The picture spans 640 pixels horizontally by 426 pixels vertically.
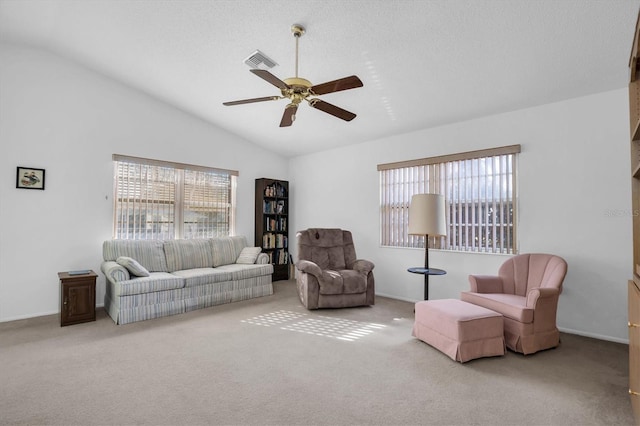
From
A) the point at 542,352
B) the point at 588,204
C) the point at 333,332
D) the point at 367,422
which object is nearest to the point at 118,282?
the point at 333,332

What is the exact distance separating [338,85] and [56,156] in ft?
12.6

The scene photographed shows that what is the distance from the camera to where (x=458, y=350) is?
2654 mm

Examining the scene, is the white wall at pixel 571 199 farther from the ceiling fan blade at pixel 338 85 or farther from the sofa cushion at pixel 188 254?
the sofa cushion at pixel 188 254

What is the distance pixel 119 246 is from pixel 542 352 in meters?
5.01

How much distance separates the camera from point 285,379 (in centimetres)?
240

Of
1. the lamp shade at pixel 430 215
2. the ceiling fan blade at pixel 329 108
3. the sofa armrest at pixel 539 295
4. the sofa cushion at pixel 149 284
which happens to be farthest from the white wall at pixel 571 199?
the sofa cushion at pixel 149 284

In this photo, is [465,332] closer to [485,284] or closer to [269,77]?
[485,284]

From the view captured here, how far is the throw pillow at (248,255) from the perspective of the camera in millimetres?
5242

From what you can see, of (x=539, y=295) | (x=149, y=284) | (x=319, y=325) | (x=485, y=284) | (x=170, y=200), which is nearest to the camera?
(x=539, y=295)

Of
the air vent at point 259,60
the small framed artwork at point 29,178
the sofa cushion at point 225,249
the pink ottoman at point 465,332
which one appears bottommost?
the pink ottoman at point 465,332

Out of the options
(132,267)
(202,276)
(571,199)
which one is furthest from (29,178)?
(571,199)

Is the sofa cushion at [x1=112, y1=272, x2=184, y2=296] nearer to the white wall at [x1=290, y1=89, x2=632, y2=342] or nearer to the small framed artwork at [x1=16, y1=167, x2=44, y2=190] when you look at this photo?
the small framed artwork at [x1=16, y1=167, x2=44, y2=190]

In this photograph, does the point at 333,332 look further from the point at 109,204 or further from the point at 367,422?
the point at 109,204

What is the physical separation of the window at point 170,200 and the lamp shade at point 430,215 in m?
3.40
